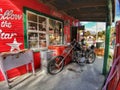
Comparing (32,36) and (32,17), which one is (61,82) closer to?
(32,36)

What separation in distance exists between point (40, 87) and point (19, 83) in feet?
2.02

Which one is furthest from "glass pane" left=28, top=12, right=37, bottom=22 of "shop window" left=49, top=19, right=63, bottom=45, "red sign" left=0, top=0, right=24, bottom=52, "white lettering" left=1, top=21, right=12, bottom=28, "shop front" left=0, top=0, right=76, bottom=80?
"shop window" left=49, top=19, right=63, bottom=45

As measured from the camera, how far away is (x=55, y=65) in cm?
416

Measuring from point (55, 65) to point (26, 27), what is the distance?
1.58 meters

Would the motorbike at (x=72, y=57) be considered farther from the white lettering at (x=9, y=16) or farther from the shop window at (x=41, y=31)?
the white lettering at (x=9, y=16)

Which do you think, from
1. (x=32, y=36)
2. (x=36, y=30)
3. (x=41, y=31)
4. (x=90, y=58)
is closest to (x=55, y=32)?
(x=41, y=31)

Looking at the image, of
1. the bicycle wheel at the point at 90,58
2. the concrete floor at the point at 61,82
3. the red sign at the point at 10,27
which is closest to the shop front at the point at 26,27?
the red sign at the point at 10,27

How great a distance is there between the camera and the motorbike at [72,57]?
13.4 feet

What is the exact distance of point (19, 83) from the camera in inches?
127

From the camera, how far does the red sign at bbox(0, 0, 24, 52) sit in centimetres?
325

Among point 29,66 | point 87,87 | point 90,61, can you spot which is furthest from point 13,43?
point 90,61

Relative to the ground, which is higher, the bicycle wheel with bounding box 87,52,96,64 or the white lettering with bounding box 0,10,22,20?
the white lettering with bounding box 0,10,22,20

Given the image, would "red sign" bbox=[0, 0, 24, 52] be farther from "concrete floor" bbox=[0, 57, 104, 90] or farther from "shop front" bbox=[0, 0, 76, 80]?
"concrete floor" bbox=[0, 57, 104, 90]

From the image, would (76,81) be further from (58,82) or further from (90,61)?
(90,61)
